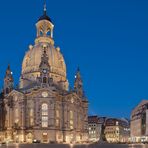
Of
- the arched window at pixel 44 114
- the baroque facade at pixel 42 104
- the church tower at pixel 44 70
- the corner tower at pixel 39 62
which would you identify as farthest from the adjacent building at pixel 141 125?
the church tower at pixel 44 70

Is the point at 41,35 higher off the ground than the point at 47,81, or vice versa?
the point at 41,35

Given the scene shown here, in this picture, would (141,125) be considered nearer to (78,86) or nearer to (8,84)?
(78,86)

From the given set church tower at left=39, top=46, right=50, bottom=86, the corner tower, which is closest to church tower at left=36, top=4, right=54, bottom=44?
the corner tower

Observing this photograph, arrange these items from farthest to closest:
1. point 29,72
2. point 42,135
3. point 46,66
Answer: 1. point 29,72
2. point 46,66
3. point 42,135

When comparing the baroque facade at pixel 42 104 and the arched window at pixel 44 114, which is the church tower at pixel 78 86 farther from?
the arched window at pixel 44 114

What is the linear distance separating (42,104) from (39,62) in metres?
23.2

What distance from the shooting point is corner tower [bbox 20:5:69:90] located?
146m

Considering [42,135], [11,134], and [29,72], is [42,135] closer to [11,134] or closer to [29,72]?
[11,134]

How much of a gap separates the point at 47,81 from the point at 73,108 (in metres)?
15.4

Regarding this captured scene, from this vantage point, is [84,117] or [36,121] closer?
[36,121]

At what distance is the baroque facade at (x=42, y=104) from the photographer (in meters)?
128

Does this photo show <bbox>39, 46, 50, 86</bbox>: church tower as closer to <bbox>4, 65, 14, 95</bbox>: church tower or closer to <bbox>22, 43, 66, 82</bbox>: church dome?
<bbox>22, 43, 66, 82</bbox>: church dome

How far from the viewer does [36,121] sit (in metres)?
128

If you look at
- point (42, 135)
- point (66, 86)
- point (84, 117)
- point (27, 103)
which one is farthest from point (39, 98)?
point (84, 117)
